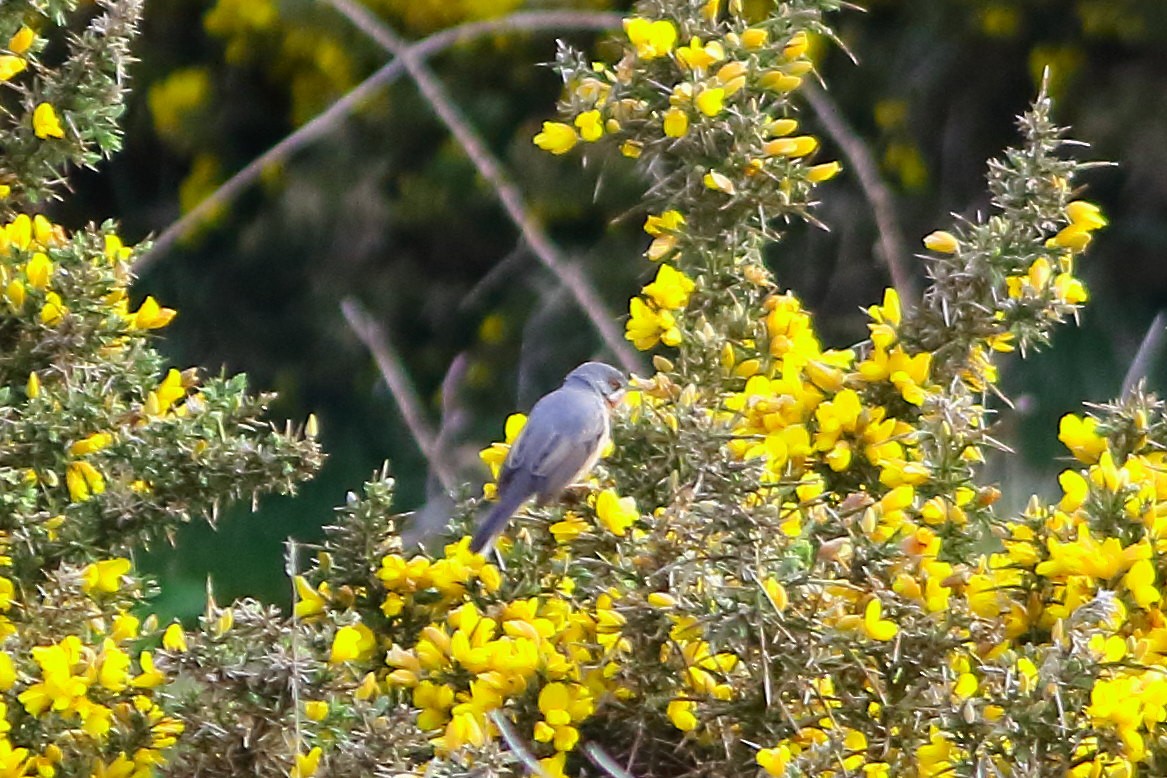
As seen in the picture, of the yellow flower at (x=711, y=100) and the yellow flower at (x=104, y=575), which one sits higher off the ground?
the yellow flower at (x=711, y=100)

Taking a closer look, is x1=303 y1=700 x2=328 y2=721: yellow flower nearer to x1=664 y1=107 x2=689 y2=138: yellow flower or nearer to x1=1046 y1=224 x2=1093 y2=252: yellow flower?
x1=664 y1=107 x2=689 y2=138: yellow flower

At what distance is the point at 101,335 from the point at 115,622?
40 centimetres

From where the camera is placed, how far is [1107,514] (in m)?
1.60

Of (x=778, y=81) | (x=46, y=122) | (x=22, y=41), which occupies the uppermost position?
(x=22, y=41)

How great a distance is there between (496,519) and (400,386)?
1.39m

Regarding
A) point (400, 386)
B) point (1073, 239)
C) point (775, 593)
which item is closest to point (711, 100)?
point (1073, 239)

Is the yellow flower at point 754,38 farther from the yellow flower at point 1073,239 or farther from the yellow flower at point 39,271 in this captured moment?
the yellow flower at point 39,271

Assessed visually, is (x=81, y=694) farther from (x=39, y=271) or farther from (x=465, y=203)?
(x=465, y=203)

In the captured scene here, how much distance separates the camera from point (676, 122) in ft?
6.32

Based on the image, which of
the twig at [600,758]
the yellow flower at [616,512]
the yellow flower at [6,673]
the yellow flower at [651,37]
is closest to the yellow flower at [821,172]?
the yellow flower at [651,37]

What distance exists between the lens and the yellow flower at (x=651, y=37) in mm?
1969

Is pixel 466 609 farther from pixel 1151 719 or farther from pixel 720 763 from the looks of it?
pixel 1151 719

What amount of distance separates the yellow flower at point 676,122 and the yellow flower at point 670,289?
16cm

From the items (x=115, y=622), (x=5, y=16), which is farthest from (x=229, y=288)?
(x=115, y=622)
